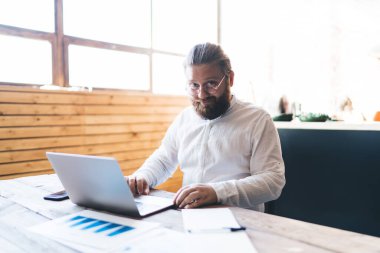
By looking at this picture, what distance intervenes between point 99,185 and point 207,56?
803mm

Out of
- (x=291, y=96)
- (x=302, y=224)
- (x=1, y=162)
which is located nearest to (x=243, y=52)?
(x=291, y=96)

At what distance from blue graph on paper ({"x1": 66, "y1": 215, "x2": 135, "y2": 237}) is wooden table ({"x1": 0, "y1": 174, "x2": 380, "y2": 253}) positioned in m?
0.10

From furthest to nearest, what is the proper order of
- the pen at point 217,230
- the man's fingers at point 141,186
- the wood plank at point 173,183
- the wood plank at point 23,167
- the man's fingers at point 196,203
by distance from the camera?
the wood plank at point 173,183 < the wood plank at point 23,167 < the man's fingers at point 141,186 < the man's fingers at point 196,203 < the pen at point 217,230

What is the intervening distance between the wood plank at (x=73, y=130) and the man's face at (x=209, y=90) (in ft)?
6.72

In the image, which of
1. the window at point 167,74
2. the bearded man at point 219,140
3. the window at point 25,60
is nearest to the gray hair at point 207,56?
the bearded man at point 219,140

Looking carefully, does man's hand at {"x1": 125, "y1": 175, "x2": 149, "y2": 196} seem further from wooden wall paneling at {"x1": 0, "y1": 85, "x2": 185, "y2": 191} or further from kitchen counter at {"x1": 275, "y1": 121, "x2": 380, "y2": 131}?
wooden wall paneling at {"x1": 0, "y1": 85, "x2": 185, "y2": 191}

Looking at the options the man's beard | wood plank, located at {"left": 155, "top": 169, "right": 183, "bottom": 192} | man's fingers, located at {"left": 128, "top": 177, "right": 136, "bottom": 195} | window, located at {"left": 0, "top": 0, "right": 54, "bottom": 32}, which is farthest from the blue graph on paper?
wood plank, located at {"left": 155, "top": 169, "right": 183, "bottom": 192}

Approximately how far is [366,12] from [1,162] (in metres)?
Result: 4.75

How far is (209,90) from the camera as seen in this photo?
160cm

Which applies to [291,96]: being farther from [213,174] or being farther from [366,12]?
[213,174]

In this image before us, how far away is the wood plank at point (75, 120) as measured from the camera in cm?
297

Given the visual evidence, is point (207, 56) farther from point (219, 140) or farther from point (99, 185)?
point (99, 185)

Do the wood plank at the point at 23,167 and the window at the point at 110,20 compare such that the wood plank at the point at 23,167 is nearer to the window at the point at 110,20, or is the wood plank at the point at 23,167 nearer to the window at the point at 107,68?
the window at the point at 107,68

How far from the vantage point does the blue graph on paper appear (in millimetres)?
922
